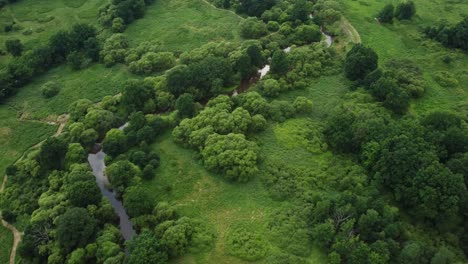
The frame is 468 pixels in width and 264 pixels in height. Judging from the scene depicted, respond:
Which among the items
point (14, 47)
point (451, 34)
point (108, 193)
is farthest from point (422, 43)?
point (14, 47)

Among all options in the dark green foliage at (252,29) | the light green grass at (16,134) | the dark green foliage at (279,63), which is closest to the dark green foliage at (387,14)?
the dark green foliage at (252,29)

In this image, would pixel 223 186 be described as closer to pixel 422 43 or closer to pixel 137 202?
pixel 137 202

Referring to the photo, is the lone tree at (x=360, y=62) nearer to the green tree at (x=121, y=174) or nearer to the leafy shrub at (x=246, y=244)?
the leafy shrub at (x=246, y=244)

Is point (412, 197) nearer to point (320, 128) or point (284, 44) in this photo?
point (320, 128)

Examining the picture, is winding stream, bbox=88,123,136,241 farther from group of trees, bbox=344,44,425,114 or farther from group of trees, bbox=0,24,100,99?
group of trees, bbox=344,44,425,114

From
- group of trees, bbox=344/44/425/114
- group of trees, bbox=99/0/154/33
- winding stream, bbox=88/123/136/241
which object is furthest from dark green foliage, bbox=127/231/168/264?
group of trees, bbox=99/0/154/33

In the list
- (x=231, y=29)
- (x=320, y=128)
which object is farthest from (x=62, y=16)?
(x=320, y=128)
